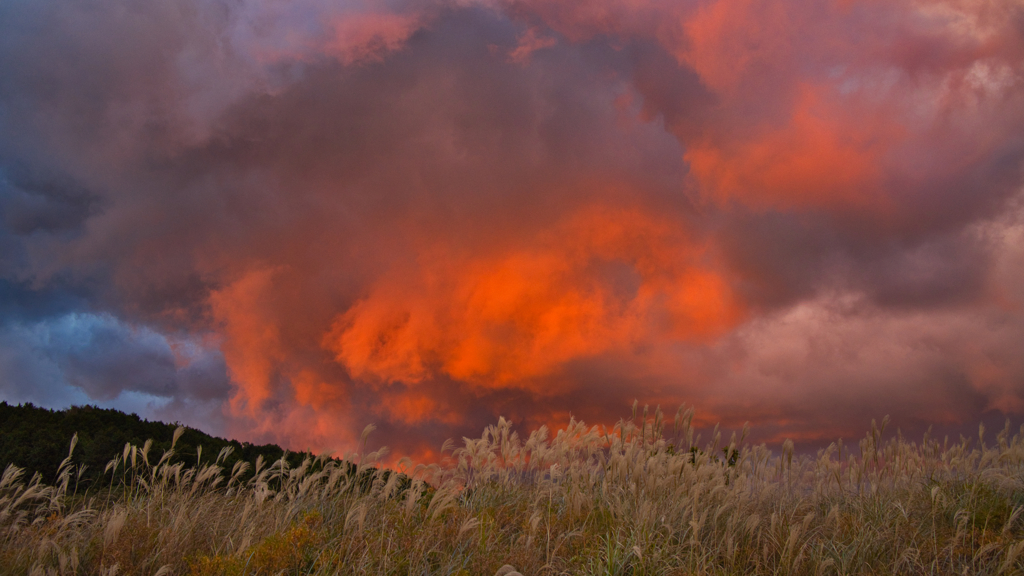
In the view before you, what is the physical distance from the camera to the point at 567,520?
6.95 metres

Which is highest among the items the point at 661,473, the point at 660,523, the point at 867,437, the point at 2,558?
the point at 867,437

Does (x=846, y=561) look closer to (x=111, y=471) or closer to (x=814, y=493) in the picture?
(x=814, y=493)

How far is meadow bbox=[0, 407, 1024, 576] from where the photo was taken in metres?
5.59

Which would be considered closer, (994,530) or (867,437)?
(994,530)

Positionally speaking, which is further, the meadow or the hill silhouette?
the hill silhouette

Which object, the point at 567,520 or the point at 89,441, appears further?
the point at 89,441

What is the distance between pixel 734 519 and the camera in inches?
244

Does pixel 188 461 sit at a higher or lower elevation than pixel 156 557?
higher

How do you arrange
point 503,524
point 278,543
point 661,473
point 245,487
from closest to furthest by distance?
1. point 278,543
2. point 503,524
3. point 661,473
4. point 245,487

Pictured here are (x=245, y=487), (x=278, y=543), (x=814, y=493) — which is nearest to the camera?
(x=278, y=543)

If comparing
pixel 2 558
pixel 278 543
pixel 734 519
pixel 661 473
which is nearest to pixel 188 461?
pixel 2 558

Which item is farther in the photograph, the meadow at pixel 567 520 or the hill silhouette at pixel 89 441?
the hill silhouette at pixel 89 441

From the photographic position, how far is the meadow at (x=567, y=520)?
5586mm

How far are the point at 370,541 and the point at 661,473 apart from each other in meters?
3.91
